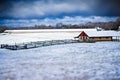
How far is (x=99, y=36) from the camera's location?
3997 cm

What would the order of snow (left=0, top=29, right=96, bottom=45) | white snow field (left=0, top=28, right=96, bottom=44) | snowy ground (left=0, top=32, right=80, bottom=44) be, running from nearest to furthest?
snowy ground (left=0, top=32, right=80, bottom=44) < snow (left=0, top=29, right=96, bottom=45) < white snow field (left=0, top=28, right=96, bottom=44)

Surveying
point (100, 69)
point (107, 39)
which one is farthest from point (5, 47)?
point (107, 39)

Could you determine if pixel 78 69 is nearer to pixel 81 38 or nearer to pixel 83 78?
pixel 83 78

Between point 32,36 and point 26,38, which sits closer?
point 26,38

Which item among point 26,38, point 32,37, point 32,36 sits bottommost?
point 26,38

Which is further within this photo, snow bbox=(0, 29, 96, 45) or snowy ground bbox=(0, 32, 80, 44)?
snow bbox=(0, 29, 96, 45)

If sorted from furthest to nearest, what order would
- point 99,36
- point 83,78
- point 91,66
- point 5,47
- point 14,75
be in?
point 99,36
point 5,47
point 91,66
point 14,75
point 83,78

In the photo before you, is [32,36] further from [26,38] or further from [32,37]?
[26,38]

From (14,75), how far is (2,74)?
3.09 feet

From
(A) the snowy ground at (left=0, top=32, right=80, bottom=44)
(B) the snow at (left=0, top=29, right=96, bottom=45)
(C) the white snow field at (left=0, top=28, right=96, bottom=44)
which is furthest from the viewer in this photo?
(C) the white snow field at (left=0, top=28, right=96, bottom=44)

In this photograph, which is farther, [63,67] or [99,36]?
[99,36]

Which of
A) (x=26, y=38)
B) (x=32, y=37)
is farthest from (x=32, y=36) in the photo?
(x=26, y=38)

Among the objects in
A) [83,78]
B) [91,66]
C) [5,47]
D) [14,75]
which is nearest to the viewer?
[83,78]

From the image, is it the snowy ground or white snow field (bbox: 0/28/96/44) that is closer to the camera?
the snowy ground
